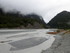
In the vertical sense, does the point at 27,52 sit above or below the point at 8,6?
below

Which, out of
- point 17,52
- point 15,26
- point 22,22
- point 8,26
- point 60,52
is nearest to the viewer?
point 60,52

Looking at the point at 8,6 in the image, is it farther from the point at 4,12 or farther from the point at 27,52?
the point at 27,52

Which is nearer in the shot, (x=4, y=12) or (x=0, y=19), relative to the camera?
(x=0, y=19)

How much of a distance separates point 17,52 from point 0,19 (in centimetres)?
11499

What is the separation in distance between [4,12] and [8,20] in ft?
66.2

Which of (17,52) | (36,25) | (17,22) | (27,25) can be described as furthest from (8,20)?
(17,52)

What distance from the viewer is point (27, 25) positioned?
143 m

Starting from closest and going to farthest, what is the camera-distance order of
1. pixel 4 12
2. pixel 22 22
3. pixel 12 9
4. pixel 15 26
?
1. pixel 15 26
2. pixel 22 22
3. pixel 4 12
4. pixel 12 9

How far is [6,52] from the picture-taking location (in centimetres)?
1541

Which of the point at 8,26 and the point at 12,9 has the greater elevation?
the point at 12,9

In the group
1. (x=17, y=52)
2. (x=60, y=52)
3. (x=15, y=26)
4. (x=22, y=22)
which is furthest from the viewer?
(x=22, y=22)

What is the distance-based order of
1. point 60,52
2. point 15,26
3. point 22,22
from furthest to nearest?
point 22,22 < point 15,26 < point 60,52

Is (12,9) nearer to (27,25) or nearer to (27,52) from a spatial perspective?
(27,25)

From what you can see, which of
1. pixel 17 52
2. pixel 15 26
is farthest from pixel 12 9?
pixel 17 52
